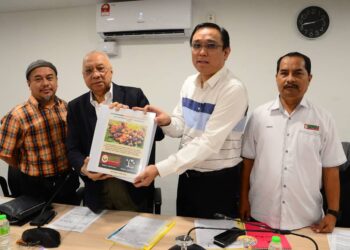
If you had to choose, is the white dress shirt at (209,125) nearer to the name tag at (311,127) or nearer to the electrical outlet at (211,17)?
the name tag at (311,127)

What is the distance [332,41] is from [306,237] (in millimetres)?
2107

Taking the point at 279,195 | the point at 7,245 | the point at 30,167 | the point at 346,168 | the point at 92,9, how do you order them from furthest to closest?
the point at 92,9
the point at 346,168
the point at 30,167
the point at 279,195
the point at 7,245

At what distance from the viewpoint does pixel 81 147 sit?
6.07 ft

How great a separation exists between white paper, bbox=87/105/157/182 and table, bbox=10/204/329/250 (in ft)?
0.96

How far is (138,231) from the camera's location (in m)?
1.50

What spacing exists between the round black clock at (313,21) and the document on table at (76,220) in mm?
2497

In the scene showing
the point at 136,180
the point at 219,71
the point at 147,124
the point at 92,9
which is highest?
the point at 92,9

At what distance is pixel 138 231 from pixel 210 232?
376 millimetres

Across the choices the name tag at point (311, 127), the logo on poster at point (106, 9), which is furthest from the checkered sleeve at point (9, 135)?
the name tag at point (311, 127)

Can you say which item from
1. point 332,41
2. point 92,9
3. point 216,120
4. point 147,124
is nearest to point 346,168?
point 332,41

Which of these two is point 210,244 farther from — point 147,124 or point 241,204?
point 147,124

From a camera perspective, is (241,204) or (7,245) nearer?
(7,245)

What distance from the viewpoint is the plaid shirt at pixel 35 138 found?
2.04 meters

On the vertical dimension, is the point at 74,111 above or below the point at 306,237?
above
